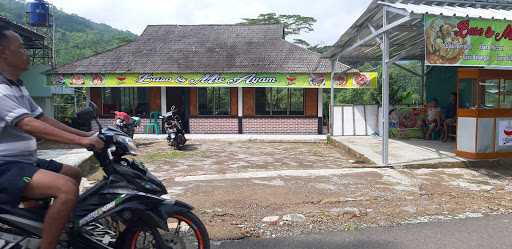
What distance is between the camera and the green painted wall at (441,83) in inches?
637

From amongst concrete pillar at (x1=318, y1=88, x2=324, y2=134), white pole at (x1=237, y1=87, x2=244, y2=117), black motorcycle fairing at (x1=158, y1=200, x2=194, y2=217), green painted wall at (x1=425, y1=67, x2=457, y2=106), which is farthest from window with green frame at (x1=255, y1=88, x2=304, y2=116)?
black motorcycle fairing at (x1=158, y1=200, x2=194, y2=217)

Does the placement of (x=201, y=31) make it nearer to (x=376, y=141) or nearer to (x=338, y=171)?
(x=376, y=141)

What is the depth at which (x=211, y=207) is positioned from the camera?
6270 millimetres

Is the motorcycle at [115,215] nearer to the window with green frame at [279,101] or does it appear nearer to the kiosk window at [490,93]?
the kiosk window at [490,93]

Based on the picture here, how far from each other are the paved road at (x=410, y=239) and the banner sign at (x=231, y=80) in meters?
12.4

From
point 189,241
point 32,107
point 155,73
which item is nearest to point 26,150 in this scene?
point 32,107

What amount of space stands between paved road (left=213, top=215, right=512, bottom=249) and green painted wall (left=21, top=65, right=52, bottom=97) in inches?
685

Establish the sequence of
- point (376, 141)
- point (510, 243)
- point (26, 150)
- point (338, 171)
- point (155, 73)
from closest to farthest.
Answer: point (26, 150) → point (510, 243) → point (338, 171) → point (376, 141) → point (155, 73)

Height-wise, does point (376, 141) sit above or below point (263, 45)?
below

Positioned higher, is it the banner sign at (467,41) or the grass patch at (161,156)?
the banner sign at (467,41)

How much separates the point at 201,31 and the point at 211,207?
16862mm

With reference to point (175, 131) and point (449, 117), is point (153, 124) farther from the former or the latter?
point (449, 117)

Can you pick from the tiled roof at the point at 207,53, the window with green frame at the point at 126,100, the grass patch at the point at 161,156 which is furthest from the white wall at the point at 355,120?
the window with green frame at the point at 126,100

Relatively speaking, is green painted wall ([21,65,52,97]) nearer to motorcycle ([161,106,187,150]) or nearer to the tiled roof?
the tiled roof
